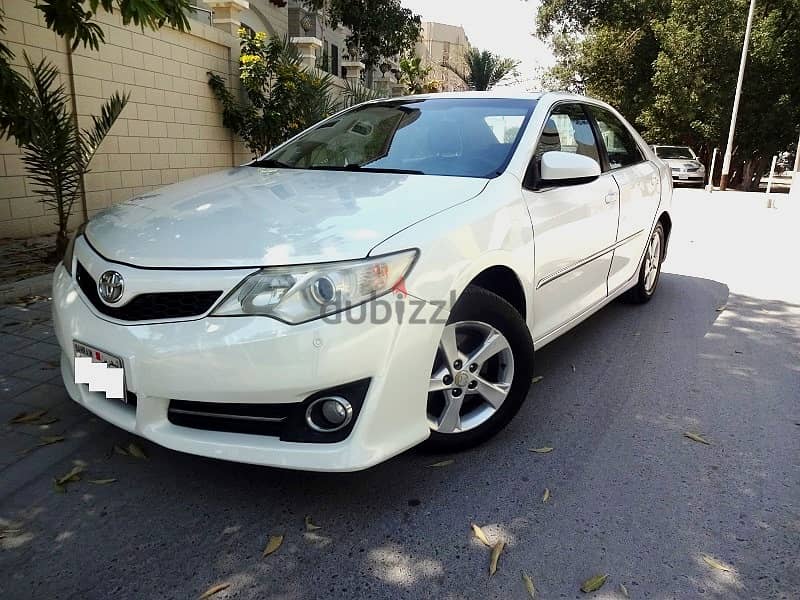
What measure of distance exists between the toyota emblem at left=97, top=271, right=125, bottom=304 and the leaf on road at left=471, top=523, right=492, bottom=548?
1538 millimetres

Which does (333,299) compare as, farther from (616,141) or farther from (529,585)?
(616,141)

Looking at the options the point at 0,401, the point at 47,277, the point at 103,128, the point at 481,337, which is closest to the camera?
the point at 481,337

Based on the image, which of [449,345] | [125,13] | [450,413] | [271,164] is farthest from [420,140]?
[125,13]

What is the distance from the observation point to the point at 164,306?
2.23 m

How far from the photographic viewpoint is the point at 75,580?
82.4 inches

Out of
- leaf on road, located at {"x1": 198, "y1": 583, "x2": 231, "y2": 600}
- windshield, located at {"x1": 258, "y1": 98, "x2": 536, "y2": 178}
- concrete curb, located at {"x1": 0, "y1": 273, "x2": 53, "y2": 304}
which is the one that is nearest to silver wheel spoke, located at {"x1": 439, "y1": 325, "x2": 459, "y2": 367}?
windshield, located at {"x1": 258, "y1": 98, "x2": 536, "y2": 178}

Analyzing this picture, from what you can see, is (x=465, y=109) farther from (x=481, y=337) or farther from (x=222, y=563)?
(x=222, y=563)

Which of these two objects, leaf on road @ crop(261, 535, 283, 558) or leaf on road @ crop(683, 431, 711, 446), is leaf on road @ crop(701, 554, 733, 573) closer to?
leaf on road @ crop(683, 431, 711, 446)

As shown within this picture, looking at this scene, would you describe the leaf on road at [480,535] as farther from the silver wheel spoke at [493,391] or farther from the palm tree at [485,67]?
the palm tree at [485,67]

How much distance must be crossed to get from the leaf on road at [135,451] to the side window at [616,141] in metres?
3.32

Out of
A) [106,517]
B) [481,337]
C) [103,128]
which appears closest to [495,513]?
[481,337]

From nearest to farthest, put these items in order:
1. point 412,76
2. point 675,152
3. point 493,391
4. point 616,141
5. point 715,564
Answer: point 715,564, point 493,391, point 616,141, point 412,76, point 675,152

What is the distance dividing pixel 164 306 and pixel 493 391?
4.66ft

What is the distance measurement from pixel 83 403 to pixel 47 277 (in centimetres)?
320
